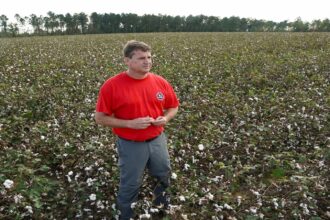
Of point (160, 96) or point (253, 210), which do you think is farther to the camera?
point (253, 210)

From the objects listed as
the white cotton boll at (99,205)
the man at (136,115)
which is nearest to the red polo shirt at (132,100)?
the man at (136,115)

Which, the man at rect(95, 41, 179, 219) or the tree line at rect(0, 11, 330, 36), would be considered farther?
the tree line at rect(0, 11, 330, 36)

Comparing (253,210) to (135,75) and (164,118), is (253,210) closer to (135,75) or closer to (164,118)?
(164,118)

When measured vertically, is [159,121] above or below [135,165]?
above

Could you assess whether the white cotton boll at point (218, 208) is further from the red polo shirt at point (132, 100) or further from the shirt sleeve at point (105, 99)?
the shirt sleeve at point (105, 99)

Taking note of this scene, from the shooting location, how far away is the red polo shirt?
12.2 feet

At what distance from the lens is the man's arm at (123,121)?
3637 mm

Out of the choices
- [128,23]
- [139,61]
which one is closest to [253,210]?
[139,61]

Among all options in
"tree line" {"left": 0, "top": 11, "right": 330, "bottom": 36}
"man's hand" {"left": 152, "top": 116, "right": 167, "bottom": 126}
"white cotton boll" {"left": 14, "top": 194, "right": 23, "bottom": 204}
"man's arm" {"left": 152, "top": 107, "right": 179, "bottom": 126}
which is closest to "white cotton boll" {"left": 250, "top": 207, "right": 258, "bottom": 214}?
"man's arm" {"left": 152, "top": 107, "right": 179, "bottom": 126}

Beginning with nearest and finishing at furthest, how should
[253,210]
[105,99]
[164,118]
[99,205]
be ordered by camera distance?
[105,99] < [164,118] < [253,210] < [99,205]

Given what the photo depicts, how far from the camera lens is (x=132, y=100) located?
373 cm

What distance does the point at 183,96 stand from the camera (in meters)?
9.80

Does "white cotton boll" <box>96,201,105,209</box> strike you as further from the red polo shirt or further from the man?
the red polo shirt

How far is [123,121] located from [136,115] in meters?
0.16
